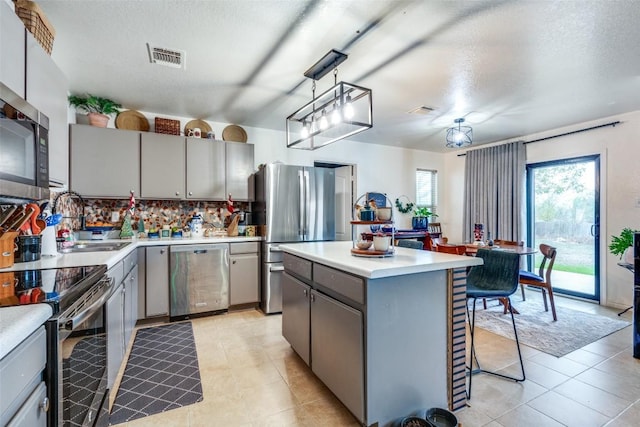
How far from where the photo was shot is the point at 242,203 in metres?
4.36

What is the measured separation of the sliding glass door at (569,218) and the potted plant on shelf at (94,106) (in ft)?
19.6

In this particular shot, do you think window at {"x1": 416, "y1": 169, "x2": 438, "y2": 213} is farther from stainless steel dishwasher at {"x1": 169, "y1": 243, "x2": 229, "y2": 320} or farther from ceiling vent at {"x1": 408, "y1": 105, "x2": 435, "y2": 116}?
stainless steel dishwasher at {"x1": 169, "y1": 243, "x2": 229, "y2": 320}

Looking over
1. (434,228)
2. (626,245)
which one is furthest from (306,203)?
(626,245)

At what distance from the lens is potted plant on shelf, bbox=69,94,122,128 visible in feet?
10.6

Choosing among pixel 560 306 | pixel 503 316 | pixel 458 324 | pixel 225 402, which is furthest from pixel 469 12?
pixel 560 306

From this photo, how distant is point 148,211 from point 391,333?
3429 mm

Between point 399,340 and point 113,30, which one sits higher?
point 113,30

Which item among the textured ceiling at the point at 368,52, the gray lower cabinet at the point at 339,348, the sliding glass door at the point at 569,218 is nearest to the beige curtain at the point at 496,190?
Answer: the sliding glass door at the point at 569,218

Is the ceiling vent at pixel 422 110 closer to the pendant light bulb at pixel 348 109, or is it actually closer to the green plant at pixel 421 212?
the pendant light bulb at pixel 348 109

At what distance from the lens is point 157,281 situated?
3.32 metres

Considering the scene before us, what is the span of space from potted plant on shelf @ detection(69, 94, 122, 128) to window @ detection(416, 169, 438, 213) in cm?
506

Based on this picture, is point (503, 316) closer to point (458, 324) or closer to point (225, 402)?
point (458, 324)

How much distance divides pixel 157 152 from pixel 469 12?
3351 millimetres

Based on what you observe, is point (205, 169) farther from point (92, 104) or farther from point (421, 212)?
point (421, 212)
